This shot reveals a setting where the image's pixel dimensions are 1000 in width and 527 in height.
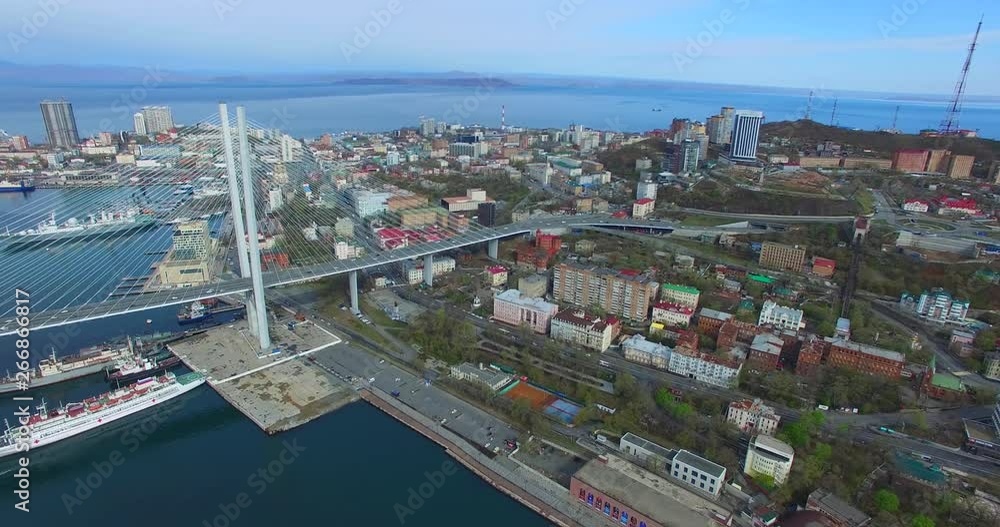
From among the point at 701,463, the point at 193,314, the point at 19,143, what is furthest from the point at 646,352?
the point at 19,143

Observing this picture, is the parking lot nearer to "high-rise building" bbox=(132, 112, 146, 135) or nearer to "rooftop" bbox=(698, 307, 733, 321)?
"rooftop" bbox=(698, 307, 733, 321)

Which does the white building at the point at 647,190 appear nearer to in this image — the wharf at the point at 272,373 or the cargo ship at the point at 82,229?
the wharf at the point at 272,373

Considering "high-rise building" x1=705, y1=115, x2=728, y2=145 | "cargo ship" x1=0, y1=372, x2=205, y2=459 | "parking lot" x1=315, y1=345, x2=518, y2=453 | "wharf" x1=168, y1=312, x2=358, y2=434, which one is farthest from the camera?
"high-rise building" x1=705, y1=115, x2=728, y2=145

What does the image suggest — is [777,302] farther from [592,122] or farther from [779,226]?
[592,122]

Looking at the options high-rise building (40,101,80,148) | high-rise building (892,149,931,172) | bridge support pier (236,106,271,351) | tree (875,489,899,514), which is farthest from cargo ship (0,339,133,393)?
high-rise building (40,101,80,148)

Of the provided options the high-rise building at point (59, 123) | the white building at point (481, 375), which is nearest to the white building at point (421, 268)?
the white building at point (481, 375)
